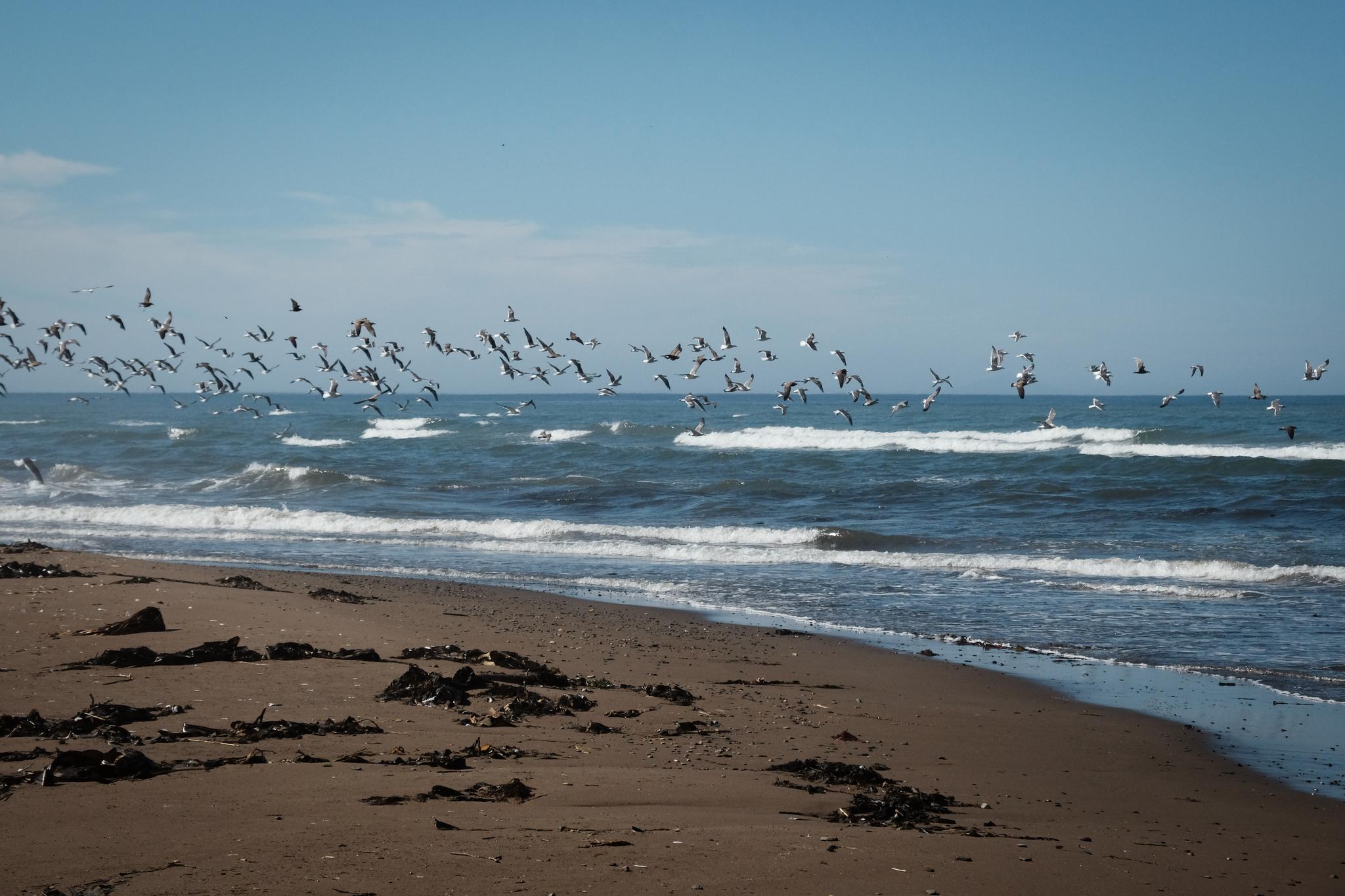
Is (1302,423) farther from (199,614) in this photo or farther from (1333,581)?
(199,614)

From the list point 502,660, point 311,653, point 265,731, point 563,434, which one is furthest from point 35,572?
point 563,434

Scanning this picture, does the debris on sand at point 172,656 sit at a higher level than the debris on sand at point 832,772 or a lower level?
higher

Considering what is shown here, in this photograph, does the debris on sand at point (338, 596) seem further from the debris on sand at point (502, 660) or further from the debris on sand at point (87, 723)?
the debris on sand at point (87, 723)

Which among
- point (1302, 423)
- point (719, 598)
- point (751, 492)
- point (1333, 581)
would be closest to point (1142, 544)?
point (1333, 581)

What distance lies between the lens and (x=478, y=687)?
28.3 feet

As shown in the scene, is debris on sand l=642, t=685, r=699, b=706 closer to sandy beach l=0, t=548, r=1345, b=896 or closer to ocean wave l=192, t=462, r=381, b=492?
sandy beach l=0, t=548, r=1345, b=896

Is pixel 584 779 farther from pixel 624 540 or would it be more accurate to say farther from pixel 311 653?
pixel 624 540

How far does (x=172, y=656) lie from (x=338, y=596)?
5.30 meters

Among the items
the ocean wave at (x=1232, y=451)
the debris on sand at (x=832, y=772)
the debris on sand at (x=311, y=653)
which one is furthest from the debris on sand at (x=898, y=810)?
the ocean wave at (x=1232, y=451)

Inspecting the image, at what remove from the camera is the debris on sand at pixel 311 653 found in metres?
9.36

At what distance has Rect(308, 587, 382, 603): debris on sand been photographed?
13.8 meters

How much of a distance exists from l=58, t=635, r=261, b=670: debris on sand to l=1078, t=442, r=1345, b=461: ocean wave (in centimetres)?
3511

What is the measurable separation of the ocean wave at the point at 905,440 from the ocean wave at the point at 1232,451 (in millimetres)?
2595

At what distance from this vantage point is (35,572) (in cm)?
1376
